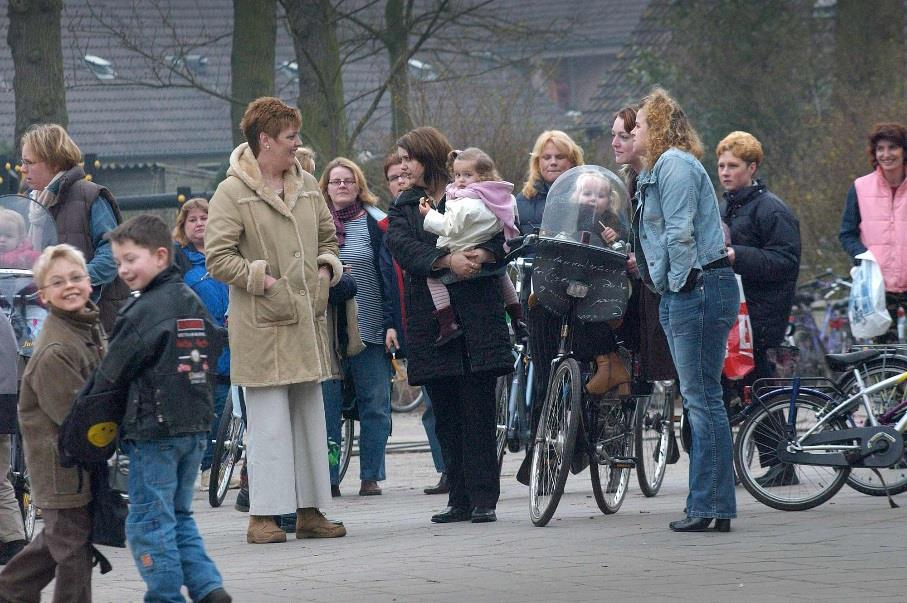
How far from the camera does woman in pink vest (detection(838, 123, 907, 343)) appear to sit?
31.5 feet

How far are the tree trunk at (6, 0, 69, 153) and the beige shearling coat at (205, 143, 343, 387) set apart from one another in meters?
8.92

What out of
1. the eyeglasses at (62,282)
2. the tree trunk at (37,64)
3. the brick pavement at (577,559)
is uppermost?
the tree trunk at (37,64)

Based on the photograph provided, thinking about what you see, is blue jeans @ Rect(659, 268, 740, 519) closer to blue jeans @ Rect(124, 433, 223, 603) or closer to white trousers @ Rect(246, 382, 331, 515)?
white trousers @ Rect(246, 382, 331, 515)

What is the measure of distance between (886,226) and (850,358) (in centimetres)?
119

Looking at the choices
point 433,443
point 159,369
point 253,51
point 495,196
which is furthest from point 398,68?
point 159,369

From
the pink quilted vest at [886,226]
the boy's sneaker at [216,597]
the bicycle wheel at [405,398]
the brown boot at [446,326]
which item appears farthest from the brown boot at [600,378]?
the bicycle wheel at [405,398]

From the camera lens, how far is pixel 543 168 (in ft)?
32.2

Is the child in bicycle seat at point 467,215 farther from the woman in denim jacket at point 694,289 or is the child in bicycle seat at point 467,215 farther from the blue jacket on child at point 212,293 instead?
the blue jacket on child at point 212,293

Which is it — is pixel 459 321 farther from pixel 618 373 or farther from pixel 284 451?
pixel 284 451

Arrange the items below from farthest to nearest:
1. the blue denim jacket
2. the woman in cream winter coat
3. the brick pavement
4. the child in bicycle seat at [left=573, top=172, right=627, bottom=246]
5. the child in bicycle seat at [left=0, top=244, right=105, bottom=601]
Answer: the child in bicycle seat at [left=573, top=172, right=627, bottom=246] < the woman in cream winter coat < the blue denim jacket < the brick pavement < the child in bicycle seat at [left=0, top=244, right=105, bottom=601]

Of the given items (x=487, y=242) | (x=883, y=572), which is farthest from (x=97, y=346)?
(x=883, y=572)

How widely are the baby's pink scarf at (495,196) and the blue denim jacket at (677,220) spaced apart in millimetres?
764

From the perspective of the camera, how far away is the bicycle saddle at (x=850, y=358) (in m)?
8.88

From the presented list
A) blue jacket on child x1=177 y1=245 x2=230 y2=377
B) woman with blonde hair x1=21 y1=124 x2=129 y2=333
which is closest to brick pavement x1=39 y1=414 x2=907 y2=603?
blue jacket on child x1=177 y1=245 x2=230 y2=377
